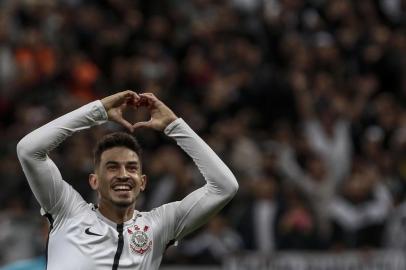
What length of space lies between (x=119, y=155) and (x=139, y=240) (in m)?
0.48

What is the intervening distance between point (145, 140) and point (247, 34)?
3.12 meters

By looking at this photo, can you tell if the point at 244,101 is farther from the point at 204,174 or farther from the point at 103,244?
the point at 103,244

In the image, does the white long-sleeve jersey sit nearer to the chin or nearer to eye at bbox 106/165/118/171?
the chin

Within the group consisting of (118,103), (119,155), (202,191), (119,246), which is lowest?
(119,246)

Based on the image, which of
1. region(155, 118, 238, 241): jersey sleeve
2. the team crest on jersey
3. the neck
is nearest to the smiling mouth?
the neck

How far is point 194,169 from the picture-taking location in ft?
41.4

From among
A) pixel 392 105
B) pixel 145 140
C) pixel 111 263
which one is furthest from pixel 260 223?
pixel 111 263

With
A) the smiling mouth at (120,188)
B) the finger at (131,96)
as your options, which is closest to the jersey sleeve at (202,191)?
the finger at (131,96)

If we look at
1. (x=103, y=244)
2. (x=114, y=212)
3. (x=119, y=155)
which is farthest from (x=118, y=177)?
(x=103, y=244)

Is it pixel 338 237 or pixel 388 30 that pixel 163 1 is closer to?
pixel 388 30

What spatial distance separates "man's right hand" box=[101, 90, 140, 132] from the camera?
605 cm

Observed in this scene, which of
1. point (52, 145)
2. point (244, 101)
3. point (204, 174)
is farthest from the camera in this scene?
point (244, 101)

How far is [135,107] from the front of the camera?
6.12 metres

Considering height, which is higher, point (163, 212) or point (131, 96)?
point (131, 96)
